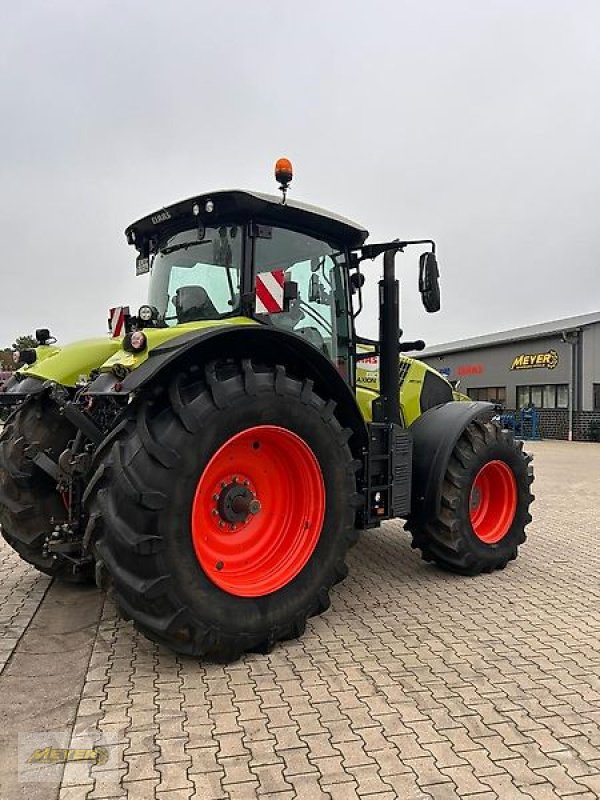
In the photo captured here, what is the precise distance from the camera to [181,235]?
13.9ft

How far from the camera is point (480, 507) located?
538cm

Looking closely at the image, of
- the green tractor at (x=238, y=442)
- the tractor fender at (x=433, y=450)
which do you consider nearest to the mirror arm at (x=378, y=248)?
the green tractor at (x=238, y=442)

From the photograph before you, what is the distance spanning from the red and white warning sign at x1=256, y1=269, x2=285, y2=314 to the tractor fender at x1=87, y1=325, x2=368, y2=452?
0.32m

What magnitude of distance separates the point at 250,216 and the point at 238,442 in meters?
1.42

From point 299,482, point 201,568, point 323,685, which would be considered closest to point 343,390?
point 299,482

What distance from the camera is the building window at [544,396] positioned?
23609mm

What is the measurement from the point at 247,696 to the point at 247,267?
7.81ft

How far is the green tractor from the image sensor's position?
10.1ft

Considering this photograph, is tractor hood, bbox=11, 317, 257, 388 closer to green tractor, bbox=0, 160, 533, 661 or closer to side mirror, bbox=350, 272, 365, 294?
green tractor, bbox=0, 160, 533, 661

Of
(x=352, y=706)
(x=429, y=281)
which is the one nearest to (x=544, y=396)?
(x=429, y=281)

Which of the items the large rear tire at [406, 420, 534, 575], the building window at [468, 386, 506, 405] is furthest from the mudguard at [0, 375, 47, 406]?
the building window at [468, 386, 506, 405]

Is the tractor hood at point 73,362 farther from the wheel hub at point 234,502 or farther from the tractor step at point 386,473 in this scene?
the tractor step at point 386,473

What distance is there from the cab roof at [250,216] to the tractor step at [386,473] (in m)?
1.35

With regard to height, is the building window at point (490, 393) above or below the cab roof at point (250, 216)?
below
